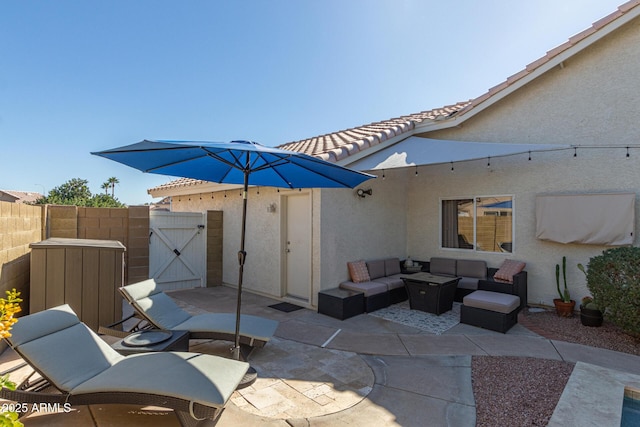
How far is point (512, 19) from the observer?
9195 mm

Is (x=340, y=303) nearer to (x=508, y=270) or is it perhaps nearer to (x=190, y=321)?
(x=190, y=321)

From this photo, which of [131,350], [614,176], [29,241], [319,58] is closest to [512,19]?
[614,176]

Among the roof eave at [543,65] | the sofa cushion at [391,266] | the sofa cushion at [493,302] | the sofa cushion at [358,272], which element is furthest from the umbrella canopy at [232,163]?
the roof eave at [543,65]

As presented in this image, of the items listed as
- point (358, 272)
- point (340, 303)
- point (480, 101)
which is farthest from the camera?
point (480, 101)

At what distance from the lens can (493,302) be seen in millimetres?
7145

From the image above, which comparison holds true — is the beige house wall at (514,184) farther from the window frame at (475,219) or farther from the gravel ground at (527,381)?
the gravel ground at (527,381)

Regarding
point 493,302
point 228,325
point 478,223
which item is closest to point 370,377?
point 228,325

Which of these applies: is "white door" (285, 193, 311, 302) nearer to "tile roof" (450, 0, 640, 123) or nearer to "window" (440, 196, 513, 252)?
"window" (440, 196, 513, 252)

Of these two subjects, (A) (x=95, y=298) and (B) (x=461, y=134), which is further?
(B) (x=461, y=134)

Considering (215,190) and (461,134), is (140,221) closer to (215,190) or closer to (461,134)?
(215,190)

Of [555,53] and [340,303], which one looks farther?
[555,53]

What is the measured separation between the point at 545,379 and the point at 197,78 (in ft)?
44.1

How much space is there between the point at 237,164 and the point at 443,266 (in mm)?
7634

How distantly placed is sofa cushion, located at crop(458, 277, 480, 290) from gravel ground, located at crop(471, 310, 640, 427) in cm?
212
